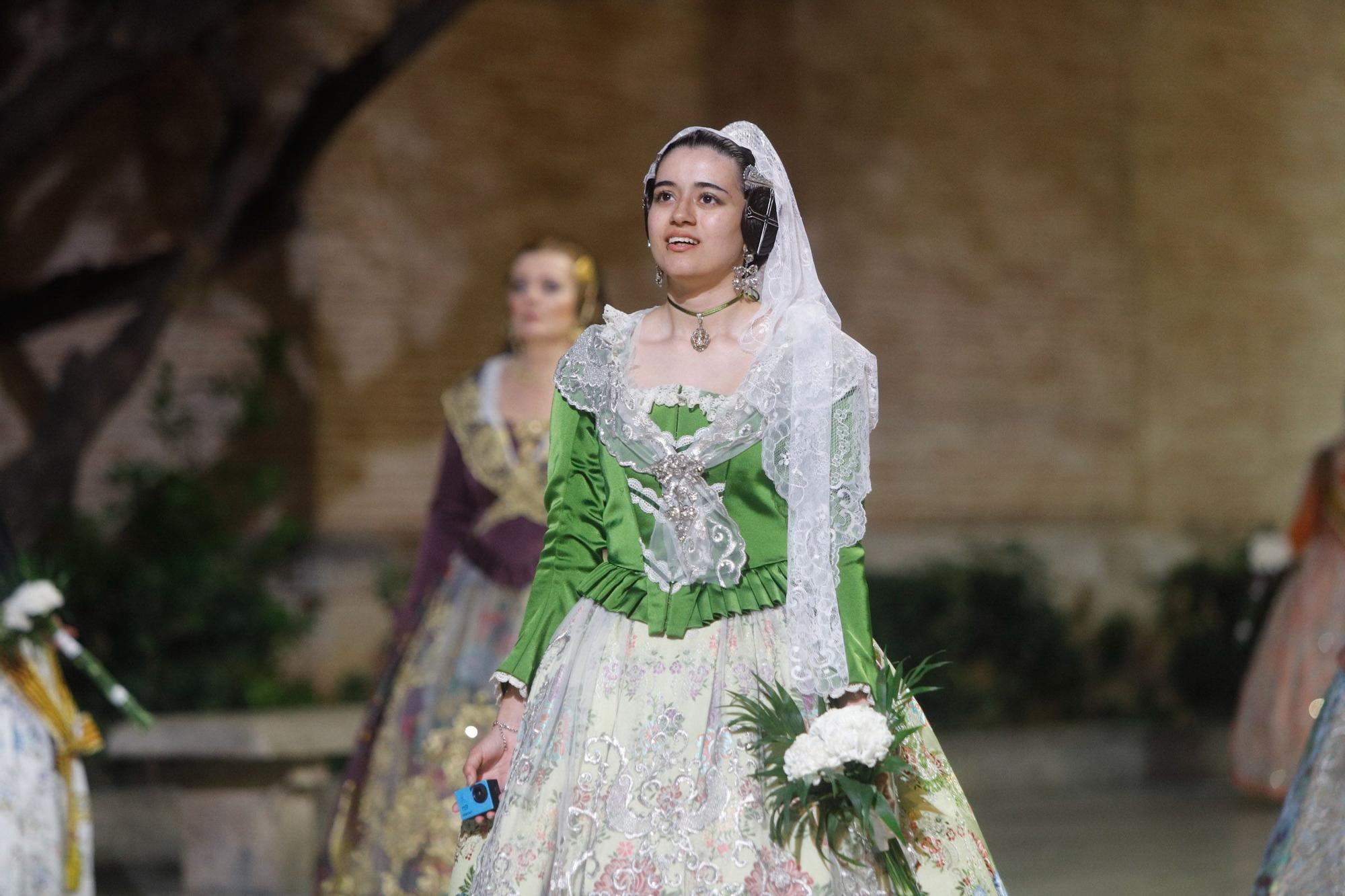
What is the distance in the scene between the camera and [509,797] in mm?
2920

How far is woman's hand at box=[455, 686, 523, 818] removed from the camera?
3.09 metres

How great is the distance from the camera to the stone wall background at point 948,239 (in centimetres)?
845

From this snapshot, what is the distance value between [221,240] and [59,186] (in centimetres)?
118

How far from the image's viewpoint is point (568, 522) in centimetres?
317

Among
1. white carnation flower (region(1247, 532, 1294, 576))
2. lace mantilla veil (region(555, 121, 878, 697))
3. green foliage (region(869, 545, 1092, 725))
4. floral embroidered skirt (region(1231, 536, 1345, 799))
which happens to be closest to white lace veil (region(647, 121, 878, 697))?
lace mantilla veil (region(555, 121, 878, 697))

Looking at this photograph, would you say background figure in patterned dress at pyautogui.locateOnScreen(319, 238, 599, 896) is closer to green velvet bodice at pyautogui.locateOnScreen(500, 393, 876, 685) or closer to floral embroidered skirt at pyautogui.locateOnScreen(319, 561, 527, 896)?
floral embroidered skirt at pyautogui.locateOnScreen(319, 561, 527, 896)

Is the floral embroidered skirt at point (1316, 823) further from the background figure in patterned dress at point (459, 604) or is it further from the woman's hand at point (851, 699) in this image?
the background figure in patterned dress at point (459, 604)

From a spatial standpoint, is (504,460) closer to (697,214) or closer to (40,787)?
(40,787)

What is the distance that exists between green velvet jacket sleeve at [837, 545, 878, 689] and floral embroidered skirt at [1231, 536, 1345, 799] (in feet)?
15.8

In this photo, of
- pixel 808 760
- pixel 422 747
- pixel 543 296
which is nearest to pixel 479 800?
pixel 808 760

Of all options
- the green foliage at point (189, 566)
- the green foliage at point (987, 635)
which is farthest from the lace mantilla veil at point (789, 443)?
the green foliage at point (987, 635)

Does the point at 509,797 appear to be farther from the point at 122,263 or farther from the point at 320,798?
the point at 122,263

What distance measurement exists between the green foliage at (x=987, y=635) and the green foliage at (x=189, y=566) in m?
2.97

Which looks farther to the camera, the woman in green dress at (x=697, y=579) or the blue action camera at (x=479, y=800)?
the blue action camera at (x=479, y=800)
